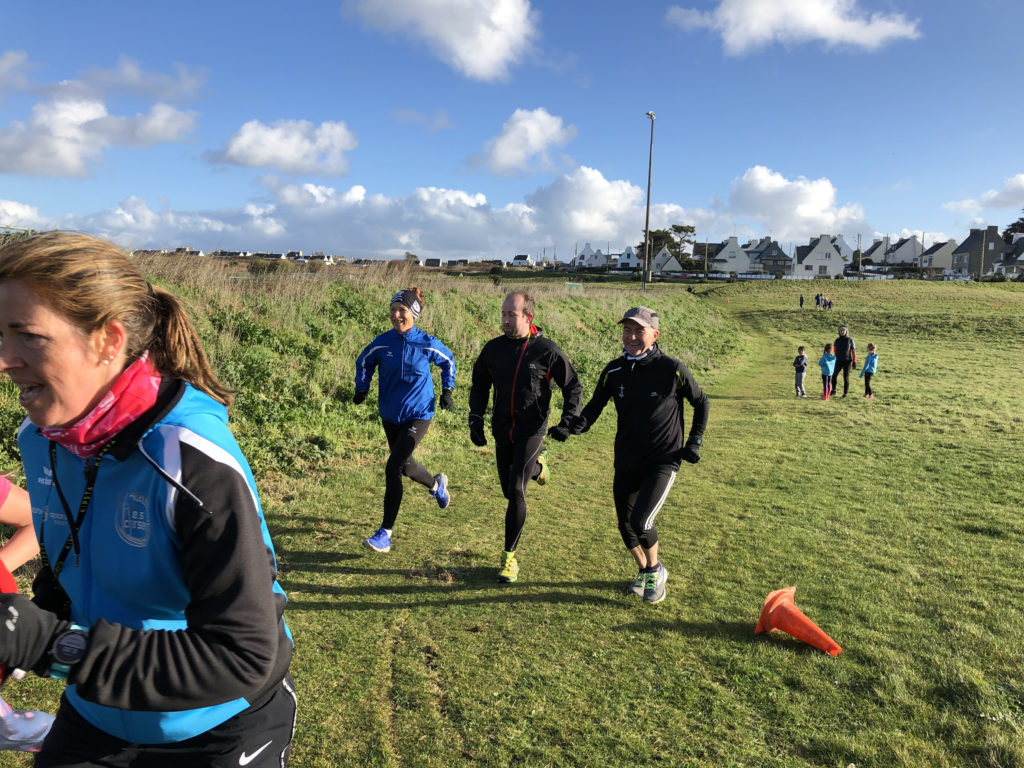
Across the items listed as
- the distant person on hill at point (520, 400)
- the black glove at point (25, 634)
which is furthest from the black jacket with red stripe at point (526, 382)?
the black glove at point (25, 634)

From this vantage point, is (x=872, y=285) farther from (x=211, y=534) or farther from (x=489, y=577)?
(x=211, y=534)

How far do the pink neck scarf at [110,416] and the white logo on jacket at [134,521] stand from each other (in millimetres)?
152

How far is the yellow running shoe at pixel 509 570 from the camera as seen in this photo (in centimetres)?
554

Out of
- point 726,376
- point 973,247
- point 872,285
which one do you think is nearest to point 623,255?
point 973,247

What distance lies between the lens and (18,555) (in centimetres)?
231

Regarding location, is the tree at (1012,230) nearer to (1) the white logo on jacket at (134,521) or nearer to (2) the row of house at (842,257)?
(2) the row of house at (842,257)

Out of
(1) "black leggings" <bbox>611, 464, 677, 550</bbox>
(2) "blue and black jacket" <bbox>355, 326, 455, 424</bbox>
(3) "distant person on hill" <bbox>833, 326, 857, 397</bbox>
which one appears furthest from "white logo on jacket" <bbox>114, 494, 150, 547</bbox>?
(3) "distant person on hill" <bbox>833, 326, 857, 397</bbox>

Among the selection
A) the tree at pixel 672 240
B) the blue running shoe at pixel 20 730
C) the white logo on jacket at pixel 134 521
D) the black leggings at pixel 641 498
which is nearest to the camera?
the white logo on jacket at pixel 134 521

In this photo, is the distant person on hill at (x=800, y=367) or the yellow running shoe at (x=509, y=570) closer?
the yellow running shoe at (x=509, y=570)

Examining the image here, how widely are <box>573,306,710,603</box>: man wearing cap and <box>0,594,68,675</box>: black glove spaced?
4225mm

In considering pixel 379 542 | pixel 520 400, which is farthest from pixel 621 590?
pixel 379 542

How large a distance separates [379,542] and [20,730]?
3.36 meters

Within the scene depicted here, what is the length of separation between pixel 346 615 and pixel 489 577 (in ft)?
4.23

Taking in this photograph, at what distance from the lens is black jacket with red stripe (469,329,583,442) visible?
559cm
